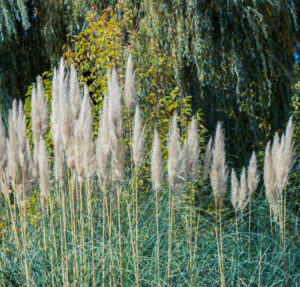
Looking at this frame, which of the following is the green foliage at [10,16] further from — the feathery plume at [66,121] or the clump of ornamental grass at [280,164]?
the clump of ornamental grass at [280,164]

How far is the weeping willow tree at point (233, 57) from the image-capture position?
7.11m

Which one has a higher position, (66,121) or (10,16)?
(10,16)

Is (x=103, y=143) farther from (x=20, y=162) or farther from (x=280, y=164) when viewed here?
(x=280, y=164)

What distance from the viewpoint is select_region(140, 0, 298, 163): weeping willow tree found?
7.11 metres

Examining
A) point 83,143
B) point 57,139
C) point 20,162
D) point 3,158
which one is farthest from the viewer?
point 57,139

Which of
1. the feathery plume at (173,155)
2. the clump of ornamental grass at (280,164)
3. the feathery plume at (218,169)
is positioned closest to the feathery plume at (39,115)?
the feathery plume at (173,155)

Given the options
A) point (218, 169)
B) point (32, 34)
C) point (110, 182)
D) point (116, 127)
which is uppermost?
point (32, 34)

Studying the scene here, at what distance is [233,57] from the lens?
23.4ft

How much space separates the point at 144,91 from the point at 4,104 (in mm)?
2578

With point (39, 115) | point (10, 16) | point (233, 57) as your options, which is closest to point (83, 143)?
point (39, 115)

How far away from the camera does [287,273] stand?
3104mm

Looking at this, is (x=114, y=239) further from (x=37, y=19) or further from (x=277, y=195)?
(x=37, y=19)

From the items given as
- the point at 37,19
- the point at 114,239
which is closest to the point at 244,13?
the point at 37,19

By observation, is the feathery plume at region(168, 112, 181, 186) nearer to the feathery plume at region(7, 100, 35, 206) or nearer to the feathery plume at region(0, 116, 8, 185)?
the feathery plume at region(7, 100, 35, 206)
